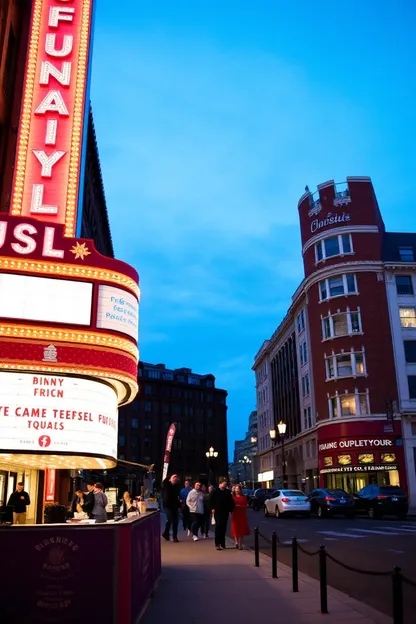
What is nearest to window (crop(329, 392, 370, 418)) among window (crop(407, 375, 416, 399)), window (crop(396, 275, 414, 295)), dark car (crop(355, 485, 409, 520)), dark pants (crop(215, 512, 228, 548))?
window (crop(407, 375, 416, 399))

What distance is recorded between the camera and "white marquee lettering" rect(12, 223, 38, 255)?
43.6ft

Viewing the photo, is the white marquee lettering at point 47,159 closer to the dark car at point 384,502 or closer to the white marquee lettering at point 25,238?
the white marquee lettering at point 25,238

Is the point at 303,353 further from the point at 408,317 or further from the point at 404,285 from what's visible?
the point at 404,285

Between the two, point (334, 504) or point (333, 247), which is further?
point (333, 247)

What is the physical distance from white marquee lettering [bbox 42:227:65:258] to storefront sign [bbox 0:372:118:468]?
9.39 ft

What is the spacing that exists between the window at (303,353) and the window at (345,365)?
6491 mm

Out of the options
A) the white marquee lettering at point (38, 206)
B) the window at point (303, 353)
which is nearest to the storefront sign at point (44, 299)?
the white marquee lettering at point (38, 206)

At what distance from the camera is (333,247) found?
5138 centimetres

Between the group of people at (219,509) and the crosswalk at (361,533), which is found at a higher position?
the group of people at (219,509)

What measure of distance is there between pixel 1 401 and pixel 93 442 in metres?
2.27

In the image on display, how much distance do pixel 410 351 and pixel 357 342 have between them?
4.48m

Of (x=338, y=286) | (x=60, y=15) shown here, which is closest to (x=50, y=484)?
(x=60, y=15)

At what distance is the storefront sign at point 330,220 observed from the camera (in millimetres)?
50969

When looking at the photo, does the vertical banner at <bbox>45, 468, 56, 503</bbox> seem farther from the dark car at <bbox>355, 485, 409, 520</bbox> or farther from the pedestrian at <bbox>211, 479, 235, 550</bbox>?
the dark car at <bbox>355, 485, 409, 520</bbox>
